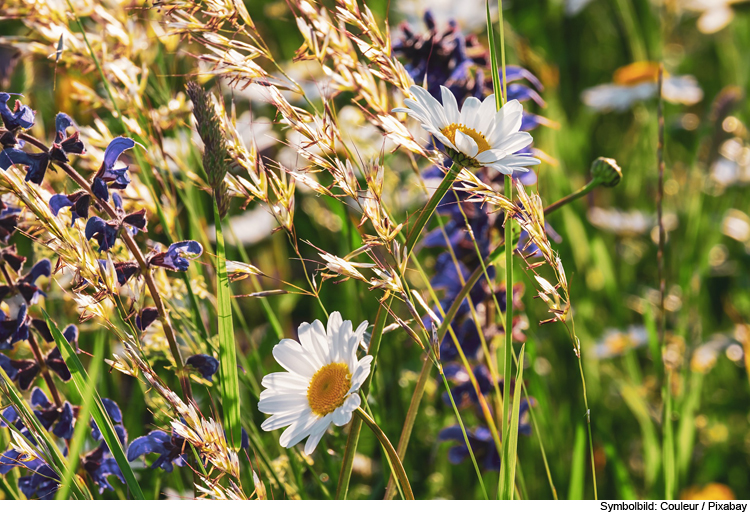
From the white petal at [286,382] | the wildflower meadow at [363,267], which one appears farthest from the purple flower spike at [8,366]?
the white petal at [286,382]

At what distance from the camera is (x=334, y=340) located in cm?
44

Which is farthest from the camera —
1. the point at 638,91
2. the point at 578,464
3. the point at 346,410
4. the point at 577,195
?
the point at 638,91

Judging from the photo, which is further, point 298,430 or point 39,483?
point 39,483

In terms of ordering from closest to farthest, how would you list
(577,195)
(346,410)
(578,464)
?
(346,410) → (577,195) → (578,464)

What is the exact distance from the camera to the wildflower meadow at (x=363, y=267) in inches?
17.0

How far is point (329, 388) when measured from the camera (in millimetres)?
427

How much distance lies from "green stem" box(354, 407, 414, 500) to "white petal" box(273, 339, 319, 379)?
0.17ft

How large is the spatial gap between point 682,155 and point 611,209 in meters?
0.33

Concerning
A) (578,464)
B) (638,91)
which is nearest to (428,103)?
(578,464)

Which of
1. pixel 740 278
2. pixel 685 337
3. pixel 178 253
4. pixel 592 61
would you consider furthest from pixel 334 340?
pixel 592 61

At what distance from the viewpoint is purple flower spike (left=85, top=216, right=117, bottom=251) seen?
434 millimetres

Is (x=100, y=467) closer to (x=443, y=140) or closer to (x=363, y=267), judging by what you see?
(x=363, y=267)

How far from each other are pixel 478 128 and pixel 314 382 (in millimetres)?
236
